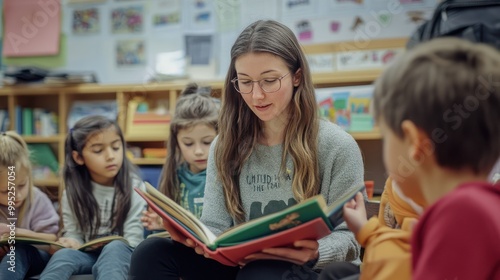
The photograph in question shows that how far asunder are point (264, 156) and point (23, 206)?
88 cm

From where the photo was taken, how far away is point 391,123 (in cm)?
73

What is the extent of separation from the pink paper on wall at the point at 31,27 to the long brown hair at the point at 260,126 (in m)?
2.29

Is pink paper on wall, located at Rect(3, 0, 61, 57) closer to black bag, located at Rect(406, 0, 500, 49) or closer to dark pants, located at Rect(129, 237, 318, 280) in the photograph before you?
black bag, located at Rect(406, 0, 500, 49)

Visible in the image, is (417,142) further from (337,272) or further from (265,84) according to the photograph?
(265,84)

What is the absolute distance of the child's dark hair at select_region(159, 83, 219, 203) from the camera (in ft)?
5.77

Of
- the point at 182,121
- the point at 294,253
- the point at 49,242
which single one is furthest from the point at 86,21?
the point at 294,253

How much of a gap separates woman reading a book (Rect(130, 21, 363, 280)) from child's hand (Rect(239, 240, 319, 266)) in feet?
0.40

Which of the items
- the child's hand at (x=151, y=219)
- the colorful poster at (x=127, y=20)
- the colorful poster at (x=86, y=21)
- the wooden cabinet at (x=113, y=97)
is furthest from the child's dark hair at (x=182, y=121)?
the colorful poster at (x=86, y=21)

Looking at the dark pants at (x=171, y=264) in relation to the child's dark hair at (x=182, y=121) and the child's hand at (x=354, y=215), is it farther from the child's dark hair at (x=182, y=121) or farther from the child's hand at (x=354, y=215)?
the child's dark hair at (x=182, y=121)

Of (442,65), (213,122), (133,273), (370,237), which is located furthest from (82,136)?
(442,65)

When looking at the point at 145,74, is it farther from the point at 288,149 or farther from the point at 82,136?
the point at 288,149

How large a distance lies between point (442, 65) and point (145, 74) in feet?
8.50

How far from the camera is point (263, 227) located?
891 millimetres

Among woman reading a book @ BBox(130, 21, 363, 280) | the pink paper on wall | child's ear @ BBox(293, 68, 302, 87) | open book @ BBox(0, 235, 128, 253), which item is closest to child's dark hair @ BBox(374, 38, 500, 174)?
woman reading a book @ BBox(130, 21, 363, 280)
